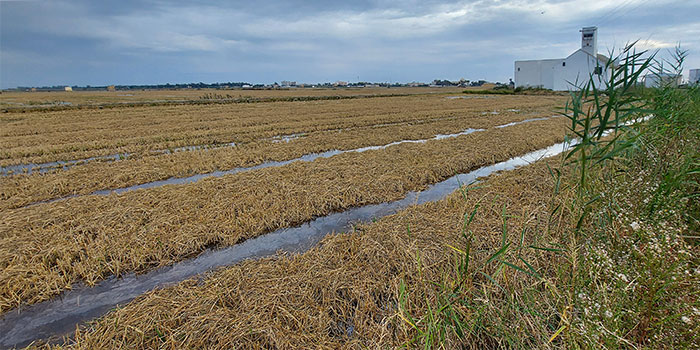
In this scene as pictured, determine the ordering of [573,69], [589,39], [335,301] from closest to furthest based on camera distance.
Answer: [335,301] < [589,39] < [573,69]

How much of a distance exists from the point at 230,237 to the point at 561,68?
207 ft

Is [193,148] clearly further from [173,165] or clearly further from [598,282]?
[598,282]

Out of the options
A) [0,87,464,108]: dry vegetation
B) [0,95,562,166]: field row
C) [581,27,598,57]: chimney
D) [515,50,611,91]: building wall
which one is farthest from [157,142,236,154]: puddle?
[581,27,598,57]: chimney

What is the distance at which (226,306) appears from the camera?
161 inches

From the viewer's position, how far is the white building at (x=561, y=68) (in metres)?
49.8

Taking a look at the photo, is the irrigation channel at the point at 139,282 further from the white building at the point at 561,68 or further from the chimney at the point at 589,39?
the chimney at the point at 589,39

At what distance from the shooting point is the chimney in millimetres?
49625

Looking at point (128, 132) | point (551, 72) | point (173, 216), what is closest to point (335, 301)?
point (173, 216)

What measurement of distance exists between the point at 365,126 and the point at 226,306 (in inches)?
708

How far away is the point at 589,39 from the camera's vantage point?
1973 inches

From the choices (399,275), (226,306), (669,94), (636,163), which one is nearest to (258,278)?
(226,306)

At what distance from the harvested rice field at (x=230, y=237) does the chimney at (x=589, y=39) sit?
50.3 m

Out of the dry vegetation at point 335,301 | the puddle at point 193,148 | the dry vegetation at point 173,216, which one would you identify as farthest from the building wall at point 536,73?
the dry vegetation at point 335,301

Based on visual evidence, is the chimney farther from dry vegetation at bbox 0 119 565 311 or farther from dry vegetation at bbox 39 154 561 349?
dry vegetation at bbox 39 154 561 349
